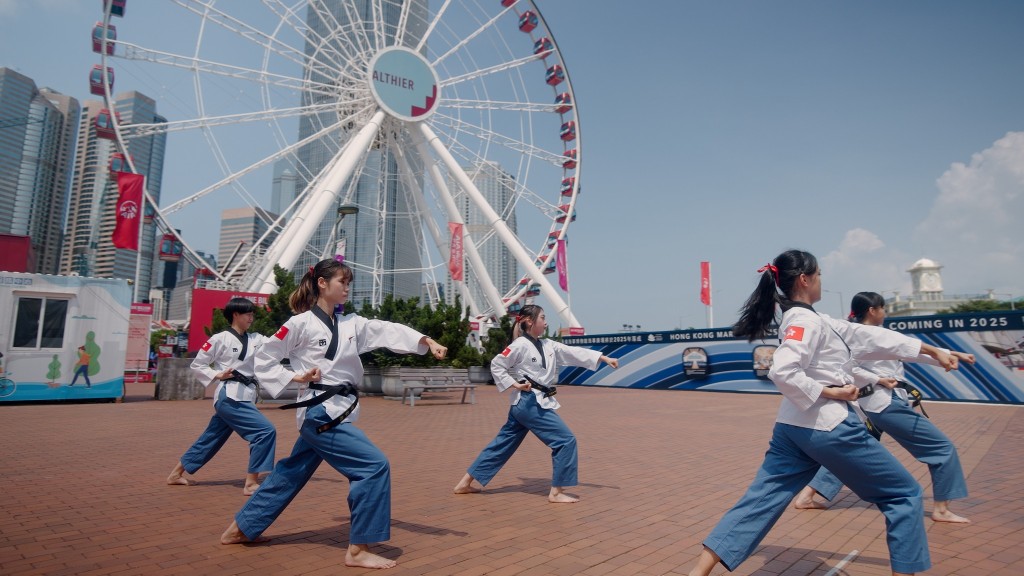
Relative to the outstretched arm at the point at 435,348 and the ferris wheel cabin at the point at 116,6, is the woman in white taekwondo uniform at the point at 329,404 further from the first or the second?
the ferris wheel cabin at the point at 116,6

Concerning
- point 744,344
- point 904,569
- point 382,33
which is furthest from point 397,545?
point 382,33

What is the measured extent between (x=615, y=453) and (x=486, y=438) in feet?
7.22

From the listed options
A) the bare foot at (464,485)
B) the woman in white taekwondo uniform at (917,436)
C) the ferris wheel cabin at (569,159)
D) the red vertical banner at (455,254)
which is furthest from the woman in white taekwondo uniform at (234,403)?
the ferris wheel cabin at (569,159)

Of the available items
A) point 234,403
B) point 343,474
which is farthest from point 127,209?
point 343,474

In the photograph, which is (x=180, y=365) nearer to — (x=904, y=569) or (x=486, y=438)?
(x=486, y=438)

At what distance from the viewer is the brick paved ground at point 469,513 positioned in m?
3.68

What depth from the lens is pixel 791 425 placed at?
126 inches

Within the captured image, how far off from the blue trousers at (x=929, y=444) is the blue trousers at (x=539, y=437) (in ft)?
6.77

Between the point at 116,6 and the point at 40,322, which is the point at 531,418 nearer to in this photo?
the point at 40,322

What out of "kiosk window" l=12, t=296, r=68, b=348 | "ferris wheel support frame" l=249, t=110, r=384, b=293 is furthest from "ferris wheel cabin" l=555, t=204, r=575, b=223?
"kiosk window" l=12, t=296, r=68, b=348

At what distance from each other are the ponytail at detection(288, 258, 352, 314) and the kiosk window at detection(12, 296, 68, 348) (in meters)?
13.3

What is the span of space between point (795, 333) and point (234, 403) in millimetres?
4823

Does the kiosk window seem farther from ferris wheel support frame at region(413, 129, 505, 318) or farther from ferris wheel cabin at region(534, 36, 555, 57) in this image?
ferris wheel cabin at region(534, 36, 555, 57)

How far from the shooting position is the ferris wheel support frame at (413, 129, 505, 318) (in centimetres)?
2783
